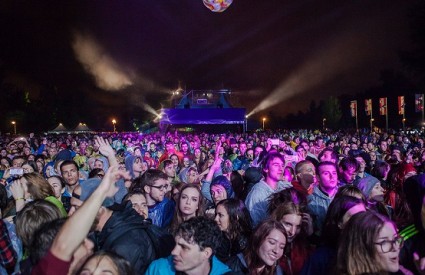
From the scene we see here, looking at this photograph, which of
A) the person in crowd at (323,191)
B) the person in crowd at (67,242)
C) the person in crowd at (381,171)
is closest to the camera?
the person in crowd at (67,242)

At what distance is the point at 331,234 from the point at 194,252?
3.88ft

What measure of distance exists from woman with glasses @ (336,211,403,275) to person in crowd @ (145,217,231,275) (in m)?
0.91

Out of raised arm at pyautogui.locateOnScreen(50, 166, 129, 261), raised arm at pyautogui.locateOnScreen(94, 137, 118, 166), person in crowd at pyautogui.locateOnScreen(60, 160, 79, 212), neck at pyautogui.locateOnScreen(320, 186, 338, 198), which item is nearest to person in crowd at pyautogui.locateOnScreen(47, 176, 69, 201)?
person in crowd at pyautogui.locateOnScreen(60, 160, 79, 212)

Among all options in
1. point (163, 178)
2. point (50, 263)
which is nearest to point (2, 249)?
point (50, 263)

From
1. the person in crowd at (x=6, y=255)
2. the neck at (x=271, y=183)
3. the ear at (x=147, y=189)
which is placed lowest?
the person in crowd at (x=6, y=255)

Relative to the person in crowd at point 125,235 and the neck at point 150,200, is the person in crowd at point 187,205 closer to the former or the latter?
the neck at point 150,200

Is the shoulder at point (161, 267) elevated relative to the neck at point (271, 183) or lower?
lower

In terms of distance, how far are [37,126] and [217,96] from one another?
100ft

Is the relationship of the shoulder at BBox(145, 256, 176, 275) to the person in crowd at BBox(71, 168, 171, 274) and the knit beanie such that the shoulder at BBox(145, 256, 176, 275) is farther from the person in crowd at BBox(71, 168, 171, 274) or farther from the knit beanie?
the knit beanie

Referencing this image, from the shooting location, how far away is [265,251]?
3.46m

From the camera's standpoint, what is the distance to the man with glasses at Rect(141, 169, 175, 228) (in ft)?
17.1

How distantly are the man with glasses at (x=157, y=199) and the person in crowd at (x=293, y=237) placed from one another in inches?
66.7

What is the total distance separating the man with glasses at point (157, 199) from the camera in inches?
205

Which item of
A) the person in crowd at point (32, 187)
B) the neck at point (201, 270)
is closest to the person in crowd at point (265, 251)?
the neck at point (201, 270)
